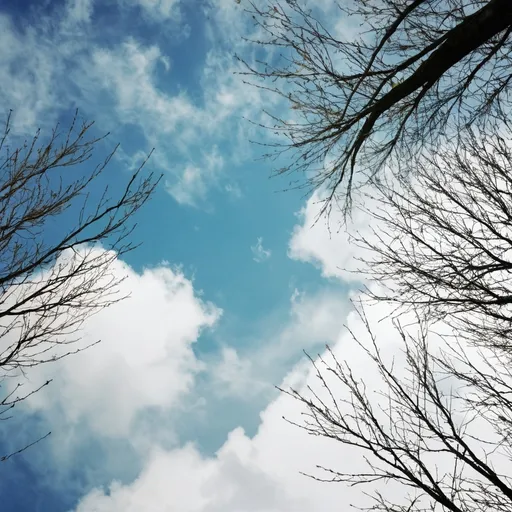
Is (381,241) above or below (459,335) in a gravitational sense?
above

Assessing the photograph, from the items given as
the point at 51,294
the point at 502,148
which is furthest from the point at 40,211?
the point at 502,148

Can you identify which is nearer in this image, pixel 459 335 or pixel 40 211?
pixel 40 211

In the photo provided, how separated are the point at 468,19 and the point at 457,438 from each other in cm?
335

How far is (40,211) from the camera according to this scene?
10.0 ft

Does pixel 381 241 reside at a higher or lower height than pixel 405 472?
higher

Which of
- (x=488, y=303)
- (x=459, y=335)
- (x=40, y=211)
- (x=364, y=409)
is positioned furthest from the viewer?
(x=459, y=335)

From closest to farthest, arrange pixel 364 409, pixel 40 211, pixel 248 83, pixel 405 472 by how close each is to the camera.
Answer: pixel 405 472 → pixel 364 409 → pixel 40 211 → pixel 248 83

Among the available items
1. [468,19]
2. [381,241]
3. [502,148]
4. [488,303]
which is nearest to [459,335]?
[488,303]

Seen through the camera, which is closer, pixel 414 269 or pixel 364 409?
pixel 364 409

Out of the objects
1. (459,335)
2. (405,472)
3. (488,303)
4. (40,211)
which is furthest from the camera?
(459,335)

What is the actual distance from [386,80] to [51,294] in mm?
3551

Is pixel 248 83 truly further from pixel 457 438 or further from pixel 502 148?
pixel 457 438

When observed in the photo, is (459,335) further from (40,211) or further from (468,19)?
(40,211)

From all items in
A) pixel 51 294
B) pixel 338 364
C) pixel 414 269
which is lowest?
pixel 51 294
